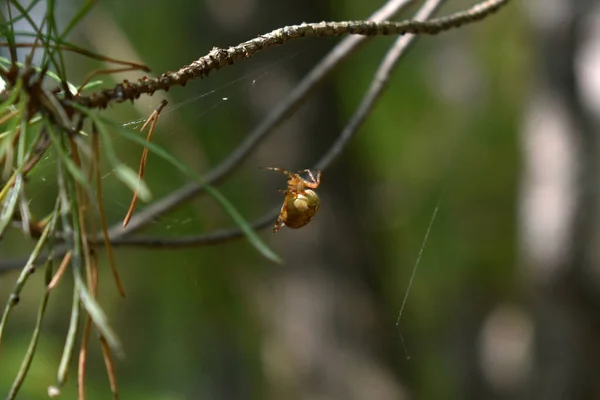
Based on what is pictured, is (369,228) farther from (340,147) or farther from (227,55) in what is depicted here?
(227,55)

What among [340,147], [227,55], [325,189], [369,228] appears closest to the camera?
[227,55]

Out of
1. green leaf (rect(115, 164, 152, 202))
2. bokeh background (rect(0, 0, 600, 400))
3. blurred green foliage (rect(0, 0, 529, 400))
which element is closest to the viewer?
green leaf (rect(115, 164, 152, 202))

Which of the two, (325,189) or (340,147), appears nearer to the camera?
(340,147)

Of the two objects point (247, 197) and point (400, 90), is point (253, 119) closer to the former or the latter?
point (247, 197)

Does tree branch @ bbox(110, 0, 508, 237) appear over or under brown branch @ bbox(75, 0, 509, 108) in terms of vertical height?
over

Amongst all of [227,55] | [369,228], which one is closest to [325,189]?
[369,228]

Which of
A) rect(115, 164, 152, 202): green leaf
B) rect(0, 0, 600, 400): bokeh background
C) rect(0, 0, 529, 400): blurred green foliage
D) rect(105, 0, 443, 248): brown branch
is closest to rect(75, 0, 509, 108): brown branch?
rect(115, 164, 152, 202): green leaf

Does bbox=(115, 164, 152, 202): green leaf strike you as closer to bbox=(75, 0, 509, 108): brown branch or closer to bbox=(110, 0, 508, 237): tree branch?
bbox=(75, 0, 509, 108): brown branch

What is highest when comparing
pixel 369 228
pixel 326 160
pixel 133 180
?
pixel 369 228
